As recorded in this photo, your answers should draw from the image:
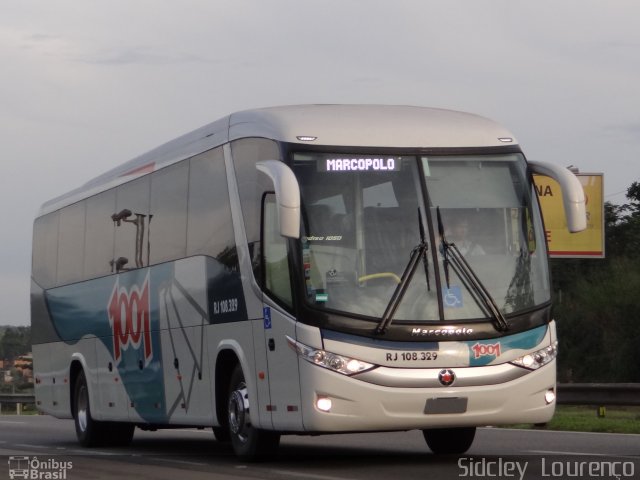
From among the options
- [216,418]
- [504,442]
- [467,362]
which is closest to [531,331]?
[467,362]

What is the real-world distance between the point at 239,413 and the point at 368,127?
10.5ft

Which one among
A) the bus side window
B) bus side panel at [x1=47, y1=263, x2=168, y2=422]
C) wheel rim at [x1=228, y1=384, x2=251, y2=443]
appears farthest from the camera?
bus side panel at [x1=47, y1=263, x2=168, y2=422]

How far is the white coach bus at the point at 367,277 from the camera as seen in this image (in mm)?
13078

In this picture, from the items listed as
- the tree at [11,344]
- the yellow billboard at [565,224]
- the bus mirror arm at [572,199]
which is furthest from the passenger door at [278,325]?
the tree at [11,344]

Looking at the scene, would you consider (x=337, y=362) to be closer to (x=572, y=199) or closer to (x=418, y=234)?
(x=418, y=234)

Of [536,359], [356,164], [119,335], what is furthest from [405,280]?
[119,335]

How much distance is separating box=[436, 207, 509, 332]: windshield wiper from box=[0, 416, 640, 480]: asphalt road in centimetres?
138

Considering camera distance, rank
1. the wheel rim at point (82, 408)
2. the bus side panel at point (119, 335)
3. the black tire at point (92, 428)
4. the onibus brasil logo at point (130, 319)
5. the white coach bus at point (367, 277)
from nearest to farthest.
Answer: the white coach bus at point (367, 277)
the bus side panel at point (119, 335)
the onibus brasil logo at point (130, 319)
the black tire at point (92, 428)
the wheel rim at point (82, 408)

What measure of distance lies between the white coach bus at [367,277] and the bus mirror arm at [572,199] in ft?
0.06

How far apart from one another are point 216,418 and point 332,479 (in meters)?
3.27

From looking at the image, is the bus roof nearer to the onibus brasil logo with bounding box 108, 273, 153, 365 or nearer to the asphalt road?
the asphalt road

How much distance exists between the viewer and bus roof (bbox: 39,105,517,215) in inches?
549

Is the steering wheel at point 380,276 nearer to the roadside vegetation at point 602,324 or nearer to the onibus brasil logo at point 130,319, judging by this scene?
the onibus brasil logo at point 130,319

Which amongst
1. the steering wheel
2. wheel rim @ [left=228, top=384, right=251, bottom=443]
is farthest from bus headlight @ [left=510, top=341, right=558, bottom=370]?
wheel rim @ [left=228, top=384, right=251, bottom=443]
